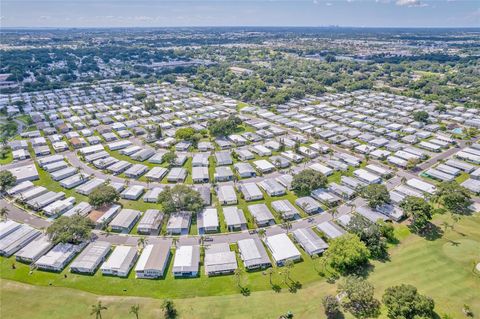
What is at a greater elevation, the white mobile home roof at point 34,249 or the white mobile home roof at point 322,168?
the white mobile home roof at point 322,168

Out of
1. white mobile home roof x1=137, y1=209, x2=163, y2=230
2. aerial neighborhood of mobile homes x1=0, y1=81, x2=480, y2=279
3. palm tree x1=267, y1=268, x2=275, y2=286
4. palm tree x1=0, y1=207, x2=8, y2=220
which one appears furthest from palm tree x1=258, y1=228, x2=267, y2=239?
palm tree x1=0, y1=207, x2=8, y2=220

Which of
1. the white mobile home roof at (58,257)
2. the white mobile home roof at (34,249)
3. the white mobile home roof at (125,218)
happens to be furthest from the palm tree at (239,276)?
the white mobile home roof at (34,249)

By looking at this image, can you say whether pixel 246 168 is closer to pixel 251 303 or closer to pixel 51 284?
pixel 251 303

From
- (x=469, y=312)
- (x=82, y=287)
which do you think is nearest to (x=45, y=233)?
(x=82, y=287)

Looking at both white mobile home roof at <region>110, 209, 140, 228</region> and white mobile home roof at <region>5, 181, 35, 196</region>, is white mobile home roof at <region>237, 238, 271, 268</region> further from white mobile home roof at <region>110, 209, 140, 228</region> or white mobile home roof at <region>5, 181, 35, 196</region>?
white mobile home roof at <region>5, 181, 35, 196</region>

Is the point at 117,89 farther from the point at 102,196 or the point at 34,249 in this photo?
the point at 34,249

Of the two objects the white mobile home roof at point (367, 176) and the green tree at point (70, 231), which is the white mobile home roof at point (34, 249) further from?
the white mobile home roof at point (367, 176)
